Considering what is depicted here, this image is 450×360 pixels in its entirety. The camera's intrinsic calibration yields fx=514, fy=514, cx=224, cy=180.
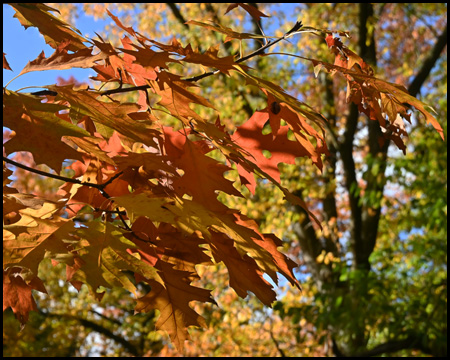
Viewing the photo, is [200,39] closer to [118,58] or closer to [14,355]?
[14,355]

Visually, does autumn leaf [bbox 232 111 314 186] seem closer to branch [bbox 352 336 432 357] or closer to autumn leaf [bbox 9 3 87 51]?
autumn leaf [bbox 9 3 87 51]

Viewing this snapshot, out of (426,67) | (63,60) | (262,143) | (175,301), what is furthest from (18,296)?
(426,67)

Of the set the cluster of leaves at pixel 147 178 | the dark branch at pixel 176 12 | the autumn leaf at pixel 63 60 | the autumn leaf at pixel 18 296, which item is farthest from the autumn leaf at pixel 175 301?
the dark branch at pixel 176 12

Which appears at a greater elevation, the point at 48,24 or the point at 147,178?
the point at 48,24

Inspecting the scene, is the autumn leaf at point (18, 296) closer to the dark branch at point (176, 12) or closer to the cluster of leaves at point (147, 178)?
the cluster of leaves at point (147, 178)

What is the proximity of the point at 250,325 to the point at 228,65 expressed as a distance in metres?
5.86

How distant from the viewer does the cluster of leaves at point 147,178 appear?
83 cm

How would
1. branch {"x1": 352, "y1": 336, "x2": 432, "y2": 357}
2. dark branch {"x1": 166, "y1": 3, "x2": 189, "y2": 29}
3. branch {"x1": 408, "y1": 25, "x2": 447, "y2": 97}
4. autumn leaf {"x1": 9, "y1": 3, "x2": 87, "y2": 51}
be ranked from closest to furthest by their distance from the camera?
autumn leaf {"x1": 9, "y1": 3, "x2": 87, "y2": 51} → branch {"x1": 352, "y1": 336, "x2": 432, "y2": 357} → branch {"x1": 408, "y1": 25, "x2": 447, "y2": 97} → dark branch {"x1": 166, "y1": 3, "x2": 189, "y2": 29}

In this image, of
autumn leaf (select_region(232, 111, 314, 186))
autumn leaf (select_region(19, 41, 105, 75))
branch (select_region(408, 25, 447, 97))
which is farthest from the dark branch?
autumn leaf (select_region(19, 41, 105, 75))

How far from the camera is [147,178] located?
3.24 feet

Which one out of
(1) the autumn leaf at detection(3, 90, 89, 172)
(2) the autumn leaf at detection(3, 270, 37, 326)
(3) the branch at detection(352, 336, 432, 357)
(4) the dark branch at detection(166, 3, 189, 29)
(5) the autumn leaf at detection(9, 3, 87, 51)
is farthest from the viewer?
(4) the dark branch at detection(166, 3, 189, 29)

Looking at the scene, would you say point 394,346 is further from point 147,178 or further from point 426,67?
point 147,178

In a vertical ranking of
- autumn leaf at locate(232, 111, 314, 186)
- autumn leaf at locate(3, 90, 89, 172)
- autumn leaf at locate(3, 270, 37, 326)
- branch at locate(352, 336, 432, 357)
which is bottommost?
autumn leaf at locate(3, 270, 37, 326)

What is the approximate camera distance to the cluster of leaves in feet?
2.71
